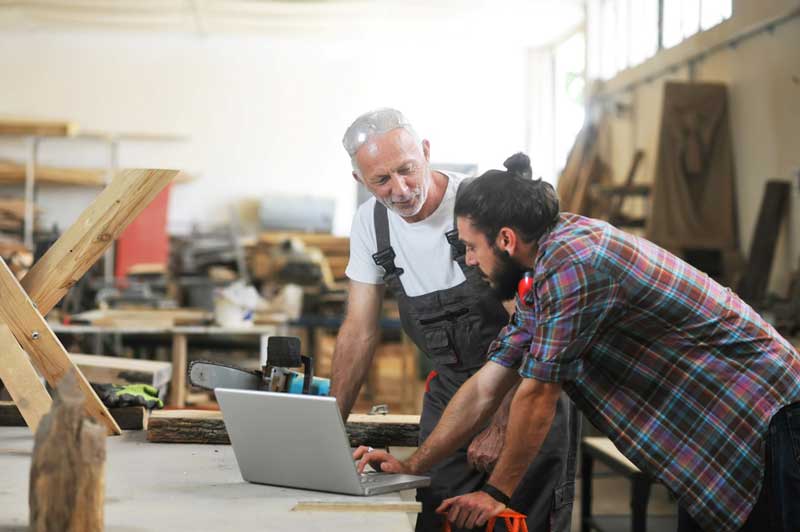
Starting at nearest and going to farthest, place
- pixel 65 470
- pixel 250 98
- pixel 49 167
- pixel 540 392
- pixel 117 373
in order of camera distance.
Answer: pixel 65 470 → pixel 540 392 → pixel 117 373 → pixel 49 167 → pixel 250 98

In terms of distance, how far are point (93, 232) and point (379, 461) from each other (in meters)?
0.92

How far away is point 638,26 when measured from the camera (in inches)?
392

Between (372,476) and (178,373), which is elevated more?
(372,476)

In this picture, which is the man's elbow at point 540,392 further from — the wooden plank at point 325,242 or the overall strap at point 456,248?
the wooden plank at point 325,242

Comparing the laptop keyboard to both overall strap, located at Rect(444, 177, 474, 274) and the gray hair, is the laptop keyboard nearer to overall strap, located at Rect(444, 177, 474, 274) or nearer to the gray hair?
overall strap, located at Rect(444, 177, 474, 274)

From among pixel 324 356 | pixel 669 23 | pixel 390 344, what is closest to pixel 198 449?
pixel 324 356

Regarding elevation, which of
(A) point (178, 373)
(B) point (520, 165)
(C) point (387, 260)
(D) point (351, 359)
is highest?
(B) point (520, 165)

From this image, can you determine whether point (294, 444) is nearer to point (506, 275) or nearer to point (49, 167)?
point (506, 275)

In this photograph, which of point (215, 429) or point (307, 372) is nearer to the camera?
point (307, 372)

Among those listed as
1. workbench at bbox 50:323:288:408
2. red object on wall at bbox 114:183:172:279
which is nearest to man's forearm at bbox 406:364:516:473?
workbench at bbox 50:323:288:408

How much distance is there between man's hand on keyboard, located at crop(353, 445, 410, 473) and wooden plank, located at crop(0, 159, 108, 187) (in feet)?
33.5

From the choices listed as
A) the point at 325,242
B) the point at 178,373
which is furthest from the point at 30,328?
the point at 325,242

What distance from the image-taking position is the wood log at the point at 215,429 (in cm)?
273

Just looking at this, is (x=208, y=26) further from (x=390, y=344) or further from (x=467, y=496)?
(x=467, y=496)
